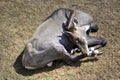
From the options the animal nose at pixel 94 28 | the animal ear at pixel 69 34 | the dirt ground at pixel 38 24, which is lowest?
the dirt ground at pixel 38 24

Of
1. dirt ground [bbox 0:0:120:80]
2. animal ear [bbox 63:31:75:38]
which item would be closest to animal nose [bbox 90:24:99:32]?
dirt ground [bbox 0:0:120:80]

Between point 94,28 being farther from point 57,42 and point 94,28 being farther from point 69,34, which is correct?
point 57,42

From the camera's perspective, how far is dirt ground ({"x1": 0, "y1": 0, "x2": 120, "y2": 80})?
18.2 feet

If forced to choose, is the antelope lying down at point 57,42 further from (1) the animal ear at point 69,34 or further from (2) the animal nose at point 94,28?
(2) the animal nose at point 94,28

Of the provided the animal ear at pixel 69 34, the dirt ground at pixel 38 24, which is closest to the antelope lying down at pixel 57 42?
the animal ear at pixel 69 34

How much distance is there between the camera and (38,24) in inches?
261

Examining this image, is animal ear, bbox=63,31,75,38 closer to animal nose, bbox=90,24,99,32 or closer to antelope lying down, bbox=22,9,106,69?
antelope lying down, bbox=22,9,106,69

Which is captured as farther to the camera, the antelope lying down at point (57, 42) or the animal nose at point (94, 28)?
the animal nose at point (94, 28)

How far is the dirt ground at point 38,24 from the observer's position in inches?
218

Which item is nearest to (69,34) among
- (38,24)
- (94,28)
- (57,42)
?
(57,42)

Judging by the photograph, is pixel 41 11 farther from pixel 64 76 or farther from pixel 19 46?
pixel 64 76

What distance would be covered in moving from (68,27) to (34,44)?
0.63m

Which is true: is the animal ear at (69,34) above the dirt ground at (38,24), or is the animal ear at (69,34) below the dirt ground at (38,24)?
above

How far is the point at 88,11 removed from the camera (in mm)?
6789
